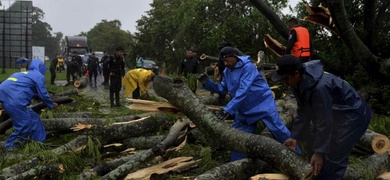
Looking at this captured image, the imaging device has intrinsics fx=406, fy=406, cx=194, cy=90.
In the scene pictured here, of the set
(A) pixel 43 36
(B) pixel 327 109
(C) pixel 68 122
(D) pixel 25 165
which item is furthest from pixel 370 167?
(A) pixel 43 36

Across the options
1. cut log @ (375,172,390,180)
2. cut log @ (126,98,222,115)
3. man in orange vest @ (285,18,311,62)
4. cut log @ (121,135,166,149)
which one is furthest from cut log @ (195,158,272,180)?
man in orange vest @ (285,18,311,62)

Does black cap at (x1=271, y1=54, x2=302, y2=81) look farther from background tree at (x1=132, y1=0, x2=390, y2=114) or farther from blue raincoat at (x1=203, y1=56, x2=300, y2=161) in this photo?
background tree at (x1=132, y1=0, x2=390, y2=114)

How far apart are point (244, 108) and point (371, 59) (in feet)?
11.4

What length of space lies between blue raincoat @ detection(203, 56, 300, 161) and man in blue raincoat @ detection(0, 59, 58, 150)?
117 inches

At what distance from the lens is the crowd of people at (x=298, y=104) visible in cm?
326

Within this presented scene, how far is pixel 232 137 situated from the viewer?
14.1 ft

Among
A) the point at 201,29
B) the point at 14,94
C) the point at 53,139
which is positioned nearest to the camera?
the point at 14,94

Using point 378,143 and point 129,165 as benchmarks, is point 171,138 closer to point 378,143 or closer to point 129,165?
point 129,165

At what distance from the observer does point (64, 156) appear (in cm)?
478

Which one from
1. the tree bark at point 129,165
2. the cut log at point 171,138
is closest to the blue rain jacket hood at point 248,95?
the cut log at point 171,138

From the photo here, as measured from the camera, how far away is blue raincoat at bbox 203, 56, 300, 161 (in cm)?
452

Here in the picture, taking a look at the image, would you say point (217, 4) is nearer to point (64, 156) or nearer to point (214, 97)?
point (214, 97)

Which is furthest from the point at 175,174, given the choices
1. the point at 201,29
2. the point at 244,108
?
the point at 201,29

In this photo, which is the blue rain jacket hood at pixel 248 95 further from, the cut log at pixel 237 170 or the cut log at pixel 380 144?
the cut log at pixel 380 144
